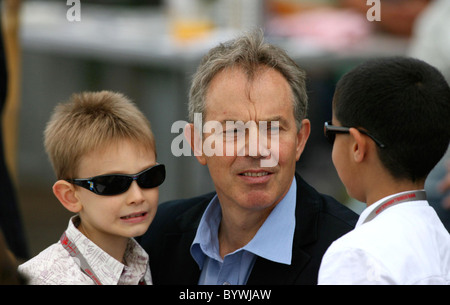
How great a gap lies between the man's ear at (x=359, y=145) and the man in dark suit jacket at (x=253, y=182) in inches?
11.2

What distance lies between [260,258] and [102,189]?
521mm

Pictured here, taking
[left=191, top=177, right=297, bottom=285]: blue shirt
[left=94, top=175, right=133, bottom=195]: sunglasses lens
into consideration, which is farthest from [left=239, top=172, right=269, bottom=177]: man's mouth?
[left=94, top=175, right=133, bottom=195]: sunglasses lens

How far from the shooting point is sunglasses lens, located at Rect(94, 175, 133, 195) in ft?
6.60

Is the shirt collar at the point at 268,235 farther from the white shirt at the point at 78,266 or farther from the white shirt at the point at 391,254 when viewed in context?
the white shirt at the point at 391,254

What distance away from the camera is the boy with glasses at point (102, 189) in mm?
2016

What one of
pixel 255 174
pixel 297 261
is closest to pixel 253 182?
pixel 255 174

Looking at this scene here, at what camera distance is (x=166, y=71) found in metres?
5.43

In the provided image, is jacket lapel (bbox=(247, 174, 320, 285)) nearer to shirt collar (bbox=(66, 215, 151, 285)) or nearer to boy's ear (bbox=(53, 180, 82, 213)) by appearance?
shirt collar (bbox=(66, 215, 151, 285))

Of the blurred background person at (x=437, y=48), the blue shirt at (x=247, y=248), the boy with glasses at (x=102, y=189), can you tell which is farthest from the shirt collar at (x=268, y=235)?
the blurred background person at (x=437, y=48)

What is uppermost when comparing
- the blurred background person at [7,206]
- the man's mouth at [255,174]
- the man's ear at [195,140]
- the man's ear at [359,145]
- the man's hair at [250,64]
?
the man's hair at [250,64]

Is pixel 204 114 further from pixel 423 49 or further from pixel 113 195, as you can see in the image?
pixel 423 49

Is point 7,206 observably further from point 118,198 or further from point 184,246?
point 118,198

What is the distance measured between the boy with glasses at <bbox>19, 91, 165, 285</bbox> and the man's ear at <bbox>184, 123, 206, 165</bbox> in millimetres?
194
